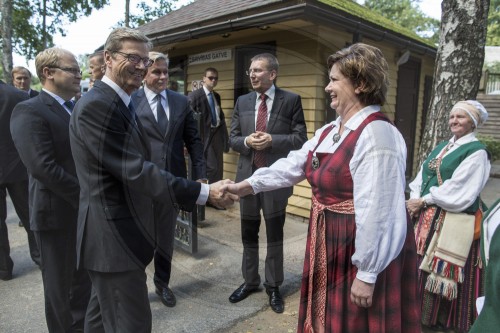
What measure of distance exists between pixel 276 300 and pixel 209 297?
A: 1.67 ft

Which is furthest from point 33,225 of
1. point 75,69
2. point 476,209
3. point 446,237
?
point 476,209

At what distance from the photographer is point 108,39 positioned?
1587mm

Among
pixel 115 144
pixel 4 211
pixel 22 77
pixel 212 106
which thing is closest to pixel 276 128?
pixel 212 106

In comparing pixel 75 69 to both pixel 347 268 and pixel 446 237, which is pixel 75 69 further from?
pixel 446 237

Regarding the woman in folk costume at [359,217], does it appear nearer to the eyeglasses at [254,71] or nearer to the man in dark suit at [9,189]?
the eyeglasses at [254,71]

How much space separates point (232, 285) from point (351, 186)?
1757 mm

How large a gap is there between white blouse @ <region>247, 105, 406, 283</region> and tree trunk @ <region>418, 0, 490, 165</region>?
185 centimetres

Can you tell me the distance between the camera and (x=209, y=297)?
2621 millimetres

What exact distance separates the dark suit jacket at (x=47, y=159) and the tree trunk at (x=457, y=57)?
9.09 feet

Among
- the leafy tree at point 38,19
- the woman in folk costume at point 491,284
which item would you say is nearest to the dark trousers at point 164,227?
the woman in folk costume at point 491,284

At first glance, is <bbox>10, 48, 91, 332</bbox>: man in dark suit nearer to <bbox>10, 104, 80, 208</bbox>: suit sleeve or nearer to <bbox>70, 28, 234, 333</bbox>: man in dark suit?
<bbox>10, 104, 80, 208</bbox>: suit sleeve

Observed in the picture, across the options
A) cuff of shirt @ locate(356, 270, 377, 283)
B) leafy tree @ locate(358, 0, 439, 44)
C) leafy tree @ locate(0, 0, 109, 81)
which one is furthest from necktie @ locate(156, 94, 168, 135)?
leafy tree @ locate(358, 0, 439, 44)

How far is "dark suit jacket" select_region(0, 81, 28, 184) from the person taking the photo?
10.7 feet

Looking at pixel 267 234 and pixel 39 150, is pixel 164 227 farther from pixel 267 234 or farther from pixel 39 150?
pixel 39 150
